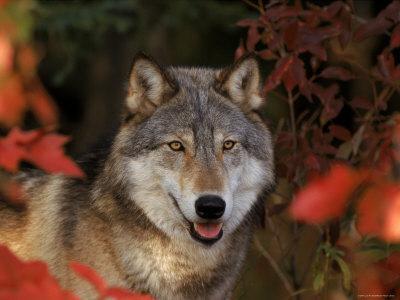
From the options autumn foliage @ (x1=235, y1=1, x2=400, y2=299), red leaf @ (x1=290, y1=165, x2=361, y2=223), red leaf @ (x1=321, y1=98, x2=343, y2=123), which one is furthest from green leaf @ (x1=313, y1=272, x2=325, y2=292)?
red leaf @ (x1=290, y1=165, x2=361, y2=223)

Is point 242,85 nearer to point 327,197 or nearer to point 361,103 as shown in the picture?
point 361,103

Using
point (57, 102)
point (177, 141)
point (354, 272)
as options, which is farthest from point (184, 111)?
point (57, 102)

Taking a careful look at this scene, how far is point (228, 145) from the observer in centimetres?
541

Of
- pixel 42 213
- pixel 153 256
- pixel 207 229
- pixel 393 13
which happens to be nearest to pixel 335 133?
pixel 393 13

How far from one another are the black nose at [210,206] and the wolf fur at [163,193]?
17 cm

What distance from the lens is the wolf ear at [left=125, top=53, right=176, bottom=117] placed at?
18.0 ft

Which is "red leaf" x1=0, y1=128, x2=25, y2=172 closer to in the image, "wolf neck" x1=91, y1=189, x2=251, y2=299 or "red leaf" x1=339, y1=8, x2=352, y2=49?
"wolf neck" x1=91, y1=189, x2=251, y2=299

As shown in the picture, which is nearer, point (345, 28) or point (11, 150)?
point (11, 150)

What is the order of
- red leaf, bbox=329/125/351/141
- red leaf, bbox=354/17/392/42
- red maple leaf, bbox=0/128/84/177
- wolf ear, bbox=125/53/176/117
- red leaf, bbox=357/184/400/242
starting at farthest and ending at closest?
red leaf, bbox=329/125/351/141, wolf ear, bbox=125/53/176/117, red leaf, bbox=354/17/392/42, red leaf, bbox=357/184/400/242, red maple leaf, bbox=0/128/84/177

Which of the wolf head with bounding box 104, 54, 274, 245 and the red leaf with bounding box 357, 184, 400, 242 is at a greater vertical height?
the red leaf with bounding box 357, 184, 400, 242

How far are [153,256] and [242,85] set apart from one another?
1261 mm

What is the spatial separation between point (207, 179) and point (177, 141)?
42cm

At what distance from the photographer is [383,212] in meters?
3.14

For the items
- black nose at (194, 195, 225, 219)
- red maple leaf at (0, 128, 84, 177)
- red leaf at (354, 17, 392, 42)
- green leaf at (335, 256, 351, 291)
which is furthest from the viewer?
red leaf at (354, 17, 392, 42)
